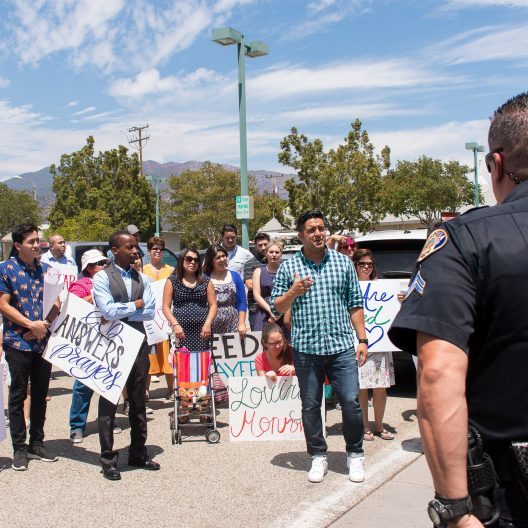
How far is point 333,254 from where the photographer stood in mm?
5156

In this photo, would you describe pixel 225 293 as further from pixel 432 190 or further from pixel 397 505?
pixel 432 190

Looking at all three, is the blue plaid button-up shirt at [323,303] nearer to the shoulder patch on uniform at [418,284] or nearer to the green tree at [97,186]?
the shoulder patch on uniform at [418,284]

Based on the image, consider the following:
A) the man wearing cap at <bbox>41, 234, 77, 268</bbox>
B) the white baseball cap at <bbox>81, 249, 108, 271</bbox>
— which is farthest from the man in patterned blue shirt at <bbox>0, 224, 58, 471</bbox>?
the man wearing cap at <bbox>41, 234, 77, 268</bbox>

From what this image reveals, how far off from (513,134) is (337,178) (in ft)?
99.7

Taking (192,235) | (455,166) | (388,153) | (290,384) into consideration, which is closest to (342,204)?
(388,153)

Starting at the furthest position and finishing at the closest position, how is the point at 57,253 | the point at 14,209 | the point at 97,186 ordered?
the point at 14,209
the point at 97,186
the point at 57,253

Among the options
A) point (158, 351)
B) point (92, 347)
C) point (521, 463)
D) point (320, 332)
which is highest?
point (521, 463)

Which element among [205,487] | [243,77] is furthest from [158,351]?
[243,77]

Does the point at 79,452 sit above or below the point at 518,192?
below

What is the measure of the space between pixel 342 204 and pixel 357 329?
1090 inches

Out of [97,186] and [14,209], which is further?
[14,209]

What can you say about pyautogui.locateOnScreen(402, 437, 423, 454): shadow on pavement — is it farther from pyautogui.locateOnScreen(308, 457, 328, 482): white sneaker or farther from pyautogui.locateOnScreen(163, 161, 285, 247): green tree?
pyautogui.locateOnScreen(163, 161, 285, 247): green tree

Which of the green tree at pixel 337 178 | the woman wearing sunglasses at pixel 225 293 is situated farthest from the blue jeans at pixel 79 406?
the green tree at pixel 337 178

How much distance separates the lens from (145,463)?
5.30 meters
